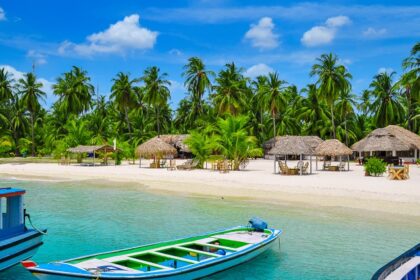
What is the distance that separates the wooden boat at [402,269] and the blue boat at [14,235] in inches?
257

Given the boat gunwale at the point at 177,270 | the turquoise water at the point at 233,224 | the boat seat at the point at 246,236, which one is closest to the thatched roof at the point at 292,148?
the turquoise water at the point at 233,224

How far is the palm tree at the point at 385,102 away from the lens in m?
46.5

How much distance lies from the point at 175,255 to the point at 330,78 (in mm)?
39018

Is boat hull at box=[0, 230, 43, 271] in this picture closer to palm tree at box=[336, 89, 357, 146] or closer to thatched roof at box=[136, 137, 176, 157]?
thatched roof at box=[136, 137, 176, 157]

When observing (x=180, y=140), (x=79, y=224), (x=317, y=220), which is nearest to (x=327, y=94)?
(x=180, y=140)

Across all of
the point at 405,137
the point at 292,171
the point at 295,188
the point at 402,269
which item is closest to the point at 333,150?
the point at 292,171

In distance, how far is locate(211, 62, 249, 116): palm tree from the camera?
161 ft

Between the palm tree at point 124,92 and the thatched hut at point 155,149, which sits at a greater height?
the palm tree at point 124,92

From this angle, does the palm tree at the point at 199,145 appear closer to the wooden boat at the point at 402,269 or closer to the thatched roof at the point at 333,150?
the thatched roof at the point at 333,150

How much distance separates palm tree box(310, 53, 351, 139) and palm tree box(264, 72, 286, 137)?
13.4ft

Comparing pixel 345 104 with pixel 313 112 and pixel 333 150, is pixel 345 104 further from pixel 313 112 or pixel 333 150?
pixel 333 150

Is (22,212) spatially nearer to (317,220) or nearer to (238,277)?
(238,277)

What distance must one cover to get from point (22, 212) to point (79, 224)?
5493mm

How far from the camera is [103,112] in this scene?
66625 millimetres
